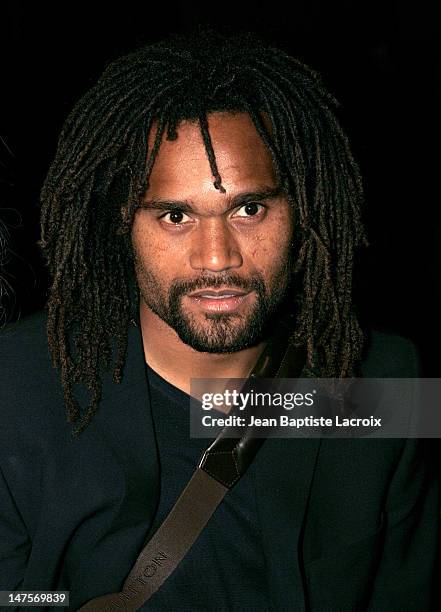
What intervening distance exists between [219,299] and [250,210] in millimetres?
212

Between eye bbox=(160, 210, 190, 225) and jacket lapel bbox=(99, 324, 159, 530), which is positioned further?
jacket lapel bbox=(99, 324, 159, 530)

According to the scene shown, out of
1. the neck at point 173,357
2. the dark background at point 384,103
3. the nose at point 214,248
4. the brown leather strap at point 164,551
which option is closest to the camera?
the nose at point 214,248

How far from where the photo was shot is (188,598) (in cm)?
194

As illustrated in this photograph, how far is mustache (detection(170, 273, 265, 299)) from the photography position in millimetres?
1793

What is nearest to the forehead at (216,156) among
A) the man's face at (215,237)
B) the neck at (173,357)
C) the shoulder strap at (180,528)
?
the man's face at (215,237)

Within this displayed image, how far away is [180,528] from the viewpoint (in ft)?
6.29

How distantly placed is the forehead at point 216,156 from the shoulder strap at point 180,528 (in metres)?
0.63

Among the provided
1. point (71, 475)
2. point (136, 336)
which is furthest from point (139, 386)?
point (71, 475)

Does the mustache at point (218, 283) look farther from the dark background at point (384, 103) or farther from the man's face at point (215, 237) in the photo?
the dark background at point (384, 103)

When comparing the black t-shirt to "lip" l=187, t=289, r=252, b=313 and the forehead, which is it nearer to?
"lip" l=187, t=289, r=252, b=313

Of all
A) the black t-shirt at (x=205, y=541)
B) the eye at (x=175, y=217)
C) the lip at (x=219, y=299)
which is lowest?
Result: the black t-shirt at (x=205, y=541)

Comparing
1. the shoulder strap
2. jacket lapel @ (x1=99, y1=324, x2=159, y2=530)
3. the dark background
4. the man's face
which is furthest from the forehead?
the dark background

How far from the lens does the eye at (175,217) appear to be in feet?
5.96

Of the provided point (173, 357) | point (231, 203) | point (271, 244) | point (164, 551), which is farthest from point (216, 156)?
point (164, 551)
